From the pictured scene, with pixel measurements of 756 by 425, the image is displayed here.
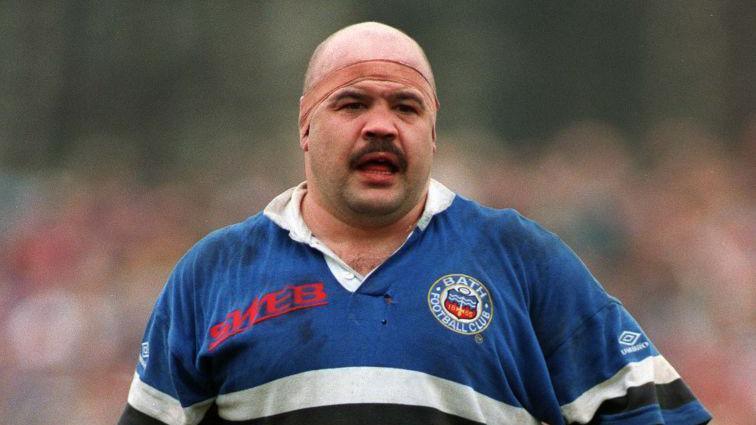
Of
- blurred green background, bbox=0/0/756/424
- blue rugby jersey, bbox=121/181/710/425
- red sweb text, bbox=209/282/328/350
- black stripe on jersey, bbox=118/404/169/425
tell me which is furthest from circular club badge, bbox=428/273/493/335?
blurred green background, bbox=0/0/756/424

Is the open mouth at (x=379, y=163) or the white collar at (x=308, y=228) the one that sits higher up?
the open mouth at (x=379, y=163)

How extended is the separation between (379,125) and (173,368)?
74 cm

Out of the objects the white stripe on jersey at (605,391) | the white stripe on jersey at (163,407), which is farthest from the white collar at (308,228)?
the white stripe on jersey at (605,391)

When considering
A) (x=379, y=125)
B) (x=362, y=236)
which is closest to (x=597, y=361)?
(x=362, y=236)

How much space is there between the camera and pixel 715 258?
6750mm

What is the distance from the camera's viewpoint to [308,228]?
311 centimetres

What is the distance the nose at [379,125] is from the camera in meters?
2.95

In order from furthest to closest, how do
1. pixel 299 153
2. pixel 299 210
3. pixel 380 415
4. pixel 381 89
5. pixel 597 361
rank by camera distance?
pixel 299 153 → pixel 299 210 → pixel 381 89 → pixel 597 361 → pixel 380 415

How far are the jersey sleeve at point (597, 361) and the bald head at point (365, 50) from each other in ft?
1.92

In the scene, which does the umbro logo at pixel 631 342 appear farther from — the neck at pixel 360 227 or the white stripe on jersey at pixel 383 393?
the neck at pixel 360 227

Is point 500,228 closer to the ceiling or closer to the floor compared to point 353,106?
closer to the floor

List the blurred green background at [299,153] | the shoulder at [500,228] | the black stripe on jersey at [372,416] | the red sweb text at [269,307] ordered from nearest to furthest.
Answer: the black stripe on jersey at [372,416] → the red sweb text at [269,307] → the shoulder at [500,228] → the blurred green background at [299,153]

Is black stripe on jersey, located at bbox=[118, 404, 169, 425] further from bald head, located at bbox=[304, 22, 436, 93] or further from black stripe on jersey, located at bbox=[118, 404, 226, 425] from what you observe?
bald head, located at bbox=[304, 22, 436, 93]

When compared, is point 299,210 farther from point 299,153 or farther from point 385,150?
point 299,153
